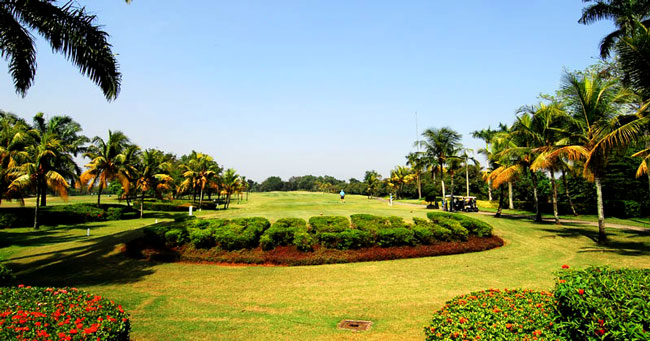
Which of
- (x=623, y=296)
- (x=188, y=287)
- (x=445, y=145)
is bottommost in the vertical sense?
(x=188, y=287)

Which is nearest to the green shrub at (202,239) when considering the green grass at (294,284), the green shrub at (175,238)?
the green shrub at (175,238)

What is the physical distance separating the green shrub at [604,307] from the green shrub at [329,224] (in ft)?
35.3

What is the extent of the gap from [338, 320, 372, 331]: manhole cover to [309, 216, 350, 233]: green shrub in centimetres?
750

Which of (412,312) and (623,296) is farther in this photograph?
(412,312)

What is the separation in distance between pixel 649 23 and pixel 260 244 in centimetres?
2812

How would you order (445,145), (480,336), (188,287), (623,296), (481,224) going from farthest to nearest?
(445,145)
(481,224)
(188,287)
(480,336)
(623,296)

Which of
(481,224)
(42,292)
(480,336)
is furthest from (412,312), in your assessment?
(481,224)

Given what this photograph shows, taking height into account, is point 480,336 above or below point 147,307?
above

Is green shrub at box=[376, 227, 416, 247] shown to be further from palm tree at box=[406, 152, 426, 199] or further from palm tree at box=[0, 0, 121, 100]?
palm tree at box=[406, 152, 426, 199]

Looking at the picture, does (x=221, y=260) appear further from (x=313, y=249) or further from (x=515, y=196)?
(x=515, y=196)

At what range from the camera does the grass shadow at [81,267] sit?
10664mm

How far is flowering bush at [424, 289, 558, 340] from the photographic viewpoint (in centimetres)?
417

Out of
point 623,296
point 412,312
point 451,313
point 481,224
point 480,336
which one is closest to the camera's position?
point 623,296

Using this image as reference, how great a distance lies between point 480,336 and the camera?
Result: 13.5 ft
